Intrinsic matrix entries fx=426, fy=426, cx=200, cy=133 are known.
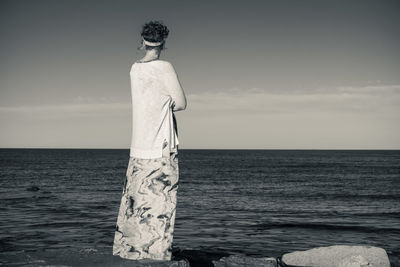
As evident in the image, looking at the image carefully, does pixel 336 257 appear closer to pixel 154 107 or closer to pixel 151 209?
pixel 151 209

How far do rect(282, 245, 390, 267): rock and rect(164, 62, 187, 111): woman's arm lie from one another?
5.46 m

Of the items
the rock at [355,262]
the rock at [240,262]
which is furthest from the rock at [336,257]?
the rock at [240,262]

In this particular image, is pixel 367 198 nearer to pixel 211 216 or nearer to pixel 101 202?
pixel 211 216

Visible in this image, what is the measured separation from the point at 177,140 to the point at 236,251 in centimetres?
985

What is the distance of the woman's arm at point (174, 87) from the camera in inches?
196

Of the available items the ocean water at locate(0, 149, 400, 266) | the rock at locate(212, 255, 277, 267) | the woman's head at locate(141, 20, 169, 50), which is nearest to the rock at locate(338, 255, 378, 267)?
the rock at locate(212, 255, 277, 267)

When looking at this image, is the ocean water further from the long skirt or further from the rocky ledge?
the rocky ledge

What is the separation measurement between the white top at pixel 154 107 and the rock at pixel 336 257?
212 inches

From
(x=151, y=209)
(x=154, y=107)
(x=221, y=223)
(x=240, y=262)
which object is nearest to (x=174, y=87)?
(x=154, y=107)

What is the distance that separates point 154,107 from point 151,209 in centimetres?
122

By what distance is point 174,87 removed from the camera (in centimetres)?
500

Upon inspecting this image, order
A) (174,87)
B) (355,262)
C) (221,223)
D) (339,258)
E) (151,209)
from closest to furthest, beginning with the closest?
(174,87), (151,209), (355,262), (339,258), (221,223)

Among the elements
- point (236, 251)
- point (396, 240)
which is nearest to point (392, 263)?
point (236, 251)

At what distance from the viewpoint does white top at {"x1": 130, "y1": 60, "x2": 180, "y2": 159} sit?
5023 millimetres
